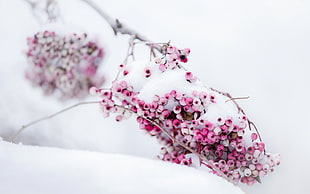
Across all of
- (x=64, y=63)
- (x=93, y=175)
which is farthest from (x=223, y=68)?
(x=93, y=175)

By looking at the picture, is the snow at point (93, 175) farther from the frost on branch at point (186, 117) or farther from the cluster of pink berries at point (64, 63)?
the cluster of pink berries at point (64, 63)

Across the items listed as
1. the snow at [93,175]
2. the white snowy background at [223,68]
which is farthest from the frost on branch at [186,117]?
the white snowy background at [223,68]

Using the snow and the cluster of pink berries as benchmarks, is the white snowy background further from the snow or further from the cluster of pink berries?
the snow

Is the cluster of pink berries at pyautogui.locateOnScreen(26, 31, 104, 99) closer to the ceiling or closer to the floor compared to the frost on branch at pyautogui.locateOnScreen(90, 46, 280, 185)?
closer to the ceiling

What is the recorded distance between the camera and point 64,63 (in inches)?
39.9

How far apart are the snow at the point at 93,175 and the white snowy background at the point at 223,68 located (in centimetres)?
41

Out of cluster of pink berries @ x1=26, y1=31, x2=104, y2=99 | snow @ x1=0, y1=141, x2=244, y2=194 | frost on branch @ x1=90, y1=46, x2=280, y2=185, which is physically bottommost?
snow @ x1=0, y1=141, x2=244, y2=194

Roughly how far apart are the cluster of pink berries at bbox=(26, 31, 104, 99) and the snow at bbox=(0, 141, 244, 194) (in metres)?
0.48

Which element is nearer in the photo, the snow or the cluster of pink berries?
the snow

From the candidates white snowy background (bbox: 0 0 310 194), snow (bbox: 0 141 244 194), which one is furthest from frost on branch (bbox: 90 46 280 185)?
white snowy background (bbox: 0 0 310 194)

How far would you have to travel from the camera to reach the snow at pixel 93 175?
0.48 metres

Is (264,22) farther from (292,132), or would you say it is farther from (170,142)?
(170,142)

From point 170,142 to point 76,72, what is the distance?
42 centimetres

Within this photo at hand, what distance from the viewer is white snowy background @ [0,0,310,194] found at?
92cm
